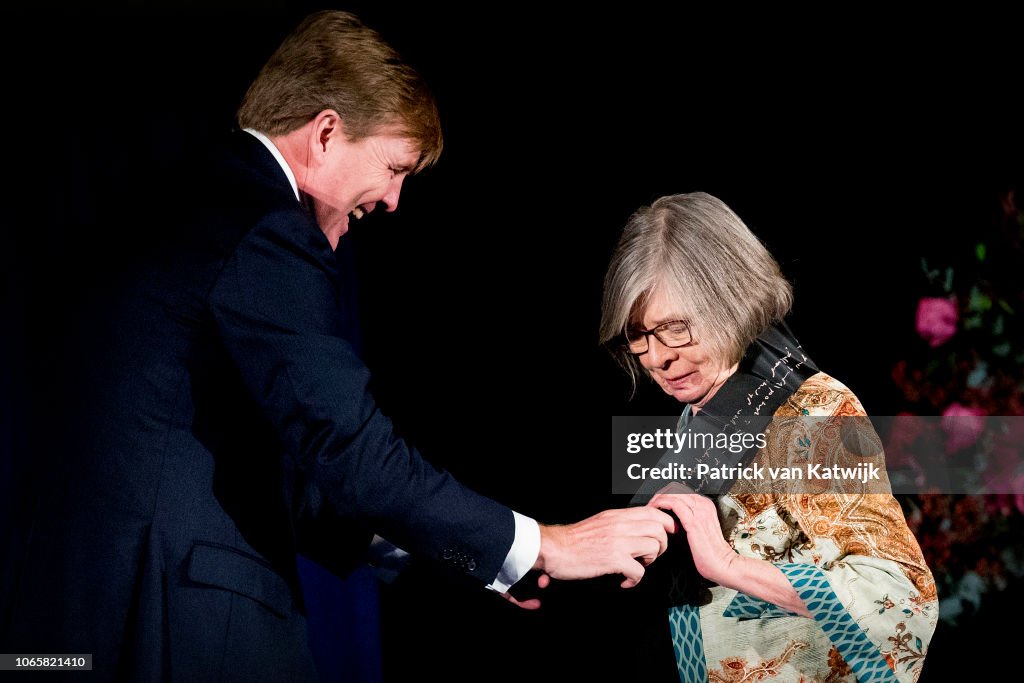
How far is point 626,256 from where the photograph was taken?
1829mm

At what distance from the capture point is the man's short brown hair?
1.65m

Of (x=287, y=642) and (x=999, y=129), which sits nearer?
(x=287, y=642)

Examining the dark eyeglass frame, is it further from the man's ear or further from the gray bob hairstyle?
the man's ear

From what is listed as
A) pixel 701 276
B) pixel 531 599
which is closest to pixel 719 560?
pixel 531 599

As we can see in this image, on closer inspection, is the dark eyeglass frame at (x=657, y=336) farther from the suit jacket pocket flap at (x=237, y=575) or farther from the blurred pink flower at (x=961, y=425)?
the suit jacket pocket flap at (x=237, y=575)

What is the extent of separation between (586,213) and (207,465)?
0.89 meters

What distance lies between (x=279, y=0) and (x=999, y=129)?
189 centimetres

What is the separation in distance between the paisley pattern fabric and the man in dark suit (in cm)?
36

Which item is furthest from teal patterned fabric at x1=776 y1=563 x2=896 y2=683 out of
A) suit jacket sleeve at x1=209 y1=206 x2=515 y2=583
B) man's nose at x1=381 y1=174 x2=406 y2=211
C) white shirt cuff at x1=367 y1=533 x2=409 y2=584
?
man's nose at x1=381 y1=174 x2=406 y2=211

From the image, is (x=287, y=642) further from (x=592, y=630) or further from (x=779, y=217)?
(x=779, y=217)

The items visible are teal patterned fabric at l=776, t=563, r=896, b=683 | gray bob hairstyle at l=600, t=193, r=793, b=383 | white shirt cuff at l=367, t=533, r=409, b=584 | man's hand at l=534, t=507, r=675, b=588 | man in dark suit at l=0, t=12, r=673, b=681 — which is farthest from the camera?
white shirt cuff at l=367, t=533, r=409, b=584

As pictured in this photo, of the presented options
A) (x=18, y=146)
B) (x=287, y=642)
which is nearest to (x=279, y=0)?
(x=18, y=146)

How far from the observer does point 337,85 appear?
5.44 feet

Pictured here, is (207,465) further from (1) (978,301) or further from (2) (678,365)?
(1) (978,301)
